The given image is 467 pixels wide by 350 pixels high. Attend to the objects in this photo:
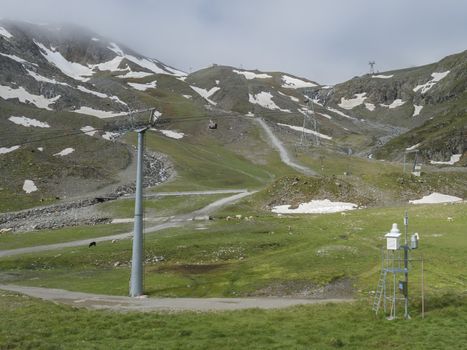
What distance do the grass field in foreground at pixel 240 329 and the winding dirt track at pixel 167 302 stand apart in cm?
243

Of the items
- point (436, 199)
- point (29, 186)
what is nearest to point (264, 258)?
point (436, 199)

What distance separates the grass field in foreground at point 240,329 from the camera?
80.6 ft

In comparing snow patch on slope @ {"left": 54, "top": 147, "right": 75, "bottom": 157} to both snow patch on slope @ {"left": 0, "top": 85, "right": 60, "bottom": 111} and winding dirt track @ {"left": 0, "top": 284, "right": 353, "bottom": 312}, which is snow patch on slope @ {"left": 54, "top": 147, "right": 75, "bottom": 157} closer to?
snow patch on slope @ {"left": 0, "top": 85, "right": 60, "bottom": 111}

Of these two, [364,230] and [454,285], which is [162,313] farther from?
[364,230]

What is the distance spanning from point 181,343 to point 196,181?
107 metres

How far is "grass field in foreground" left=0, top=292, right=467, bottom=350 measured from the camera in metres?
24.6

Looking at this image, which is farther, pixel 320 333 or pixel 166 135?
pixel 166 135

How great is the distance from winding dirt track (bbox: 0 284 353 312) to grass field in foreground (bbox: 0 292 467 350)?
243 cm

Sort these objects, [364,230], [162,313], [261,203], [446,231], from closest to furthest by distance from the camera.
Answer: [162,313], [446,231], [364,230], [261,203]

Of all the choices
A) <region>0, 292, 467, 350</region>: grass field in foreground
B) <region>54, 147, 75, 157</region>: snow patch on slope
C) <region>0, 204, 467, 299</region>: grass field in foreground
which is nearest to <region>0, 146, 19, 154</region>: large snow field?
<region>54, 147, 75, 157</region>: snow patch on slope

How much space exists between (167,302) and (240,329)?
39.4ft

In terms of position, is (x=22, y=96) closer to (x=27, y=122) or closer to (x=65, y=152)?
(x=27, y=122)

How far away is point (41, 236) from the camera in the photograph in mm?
77625

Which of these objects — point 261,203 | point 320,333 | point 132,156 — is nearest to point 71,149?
point 132,156
